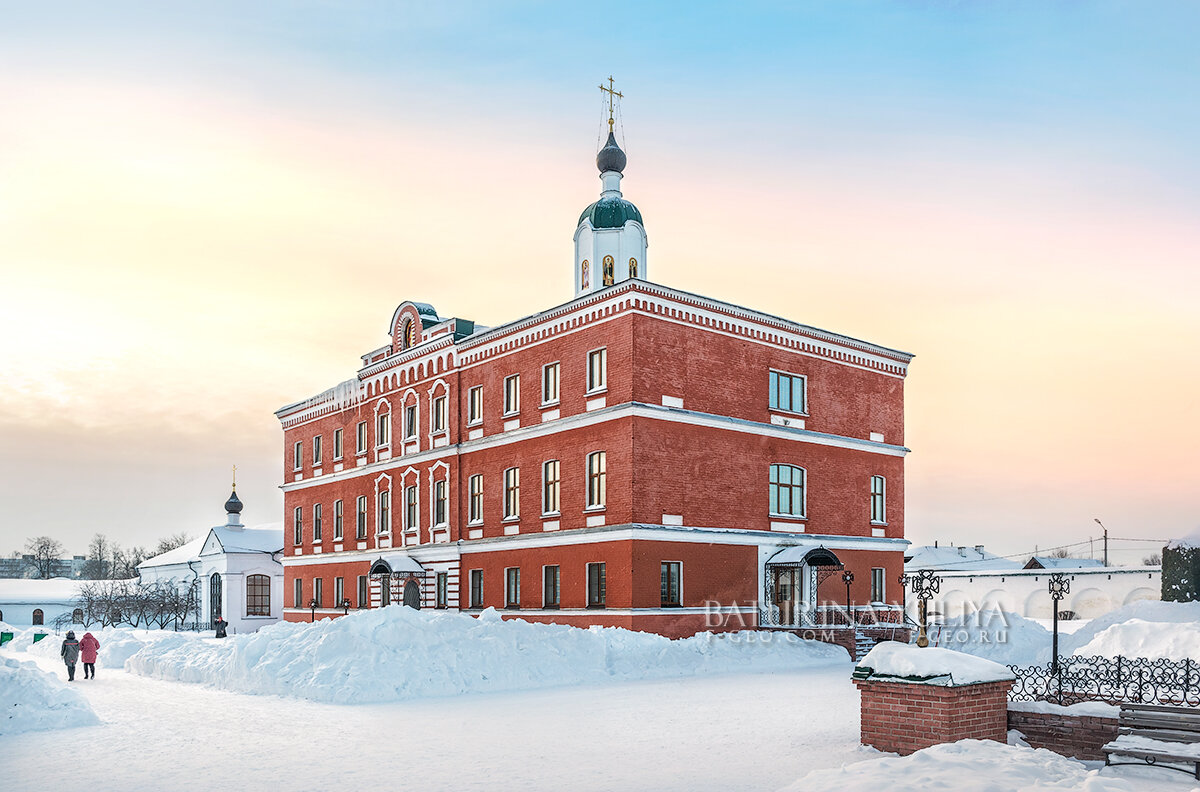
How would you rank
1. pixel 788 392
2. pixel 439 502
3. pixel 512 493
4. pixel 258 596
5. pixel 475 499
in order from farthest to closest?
pixel 258 596, pixel 439 502, pixel 475 499, pixel 512 493, pixel 788 392

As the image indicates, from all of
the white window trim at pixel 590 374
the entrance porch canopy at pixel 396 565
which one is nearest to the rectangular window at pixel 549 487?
the white window trim at pixel 590 374

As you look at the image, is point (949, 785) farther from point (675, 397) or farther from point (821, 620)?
point (821, 620)

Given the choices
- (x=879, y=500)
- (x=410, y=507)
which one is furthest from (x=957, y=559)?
(x=410, y=507)

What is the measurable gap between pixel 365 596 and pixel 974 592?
86.7 ft

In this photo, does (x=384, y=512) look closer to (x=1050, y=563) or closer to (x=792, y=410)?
(x=792, y=410)

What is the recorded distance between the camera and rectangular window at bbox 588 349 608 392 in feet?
98.8

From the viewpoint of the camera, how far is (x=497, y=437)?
34312mm

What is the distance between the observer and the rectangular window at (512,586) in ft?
108

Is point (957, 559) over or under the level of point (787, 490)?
under

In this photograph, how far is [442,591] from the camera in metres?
36.7

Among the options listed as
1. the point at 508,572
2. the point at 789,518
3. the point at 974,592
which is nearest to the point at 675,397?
the point at 789,518

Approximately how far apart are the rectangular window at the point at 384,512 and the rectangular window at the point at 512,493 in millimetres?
8484

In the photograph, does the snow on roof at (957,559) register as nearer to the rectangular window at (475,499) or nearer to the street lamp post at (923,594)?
the rectangular window at (475,499)

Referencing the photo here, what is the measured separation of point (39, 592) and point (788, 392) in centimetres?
6655
